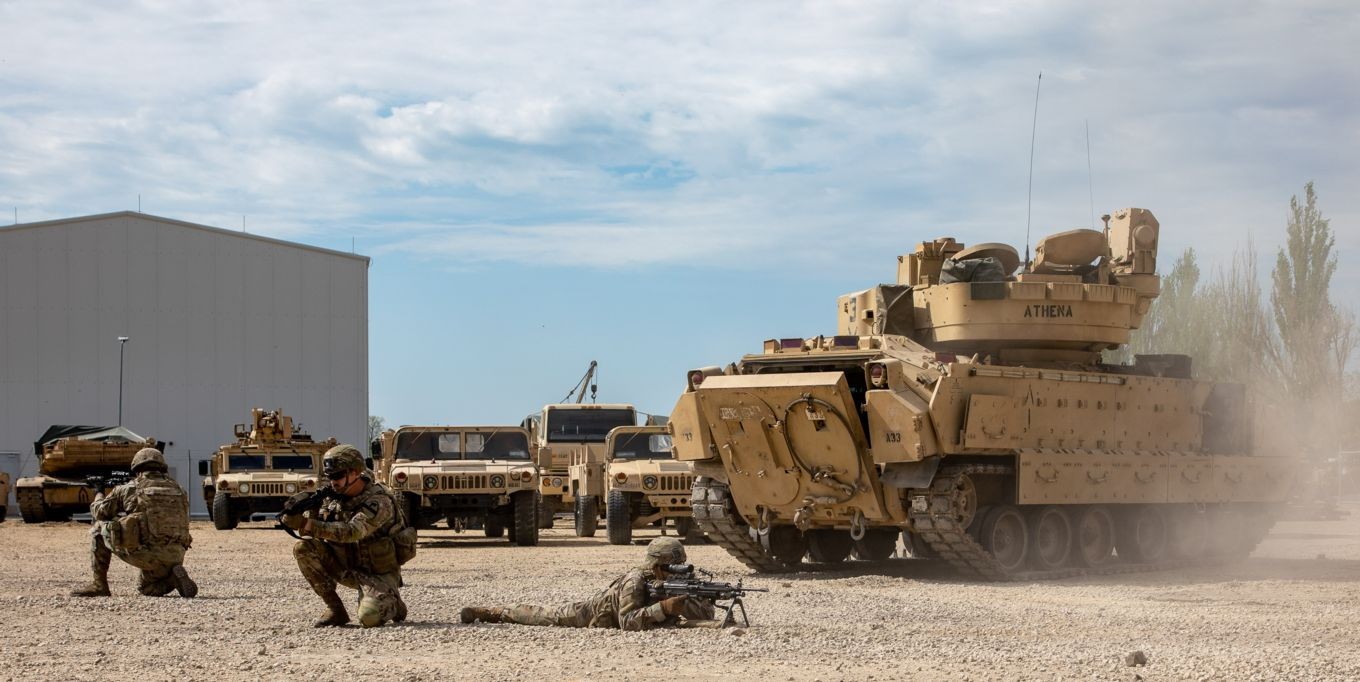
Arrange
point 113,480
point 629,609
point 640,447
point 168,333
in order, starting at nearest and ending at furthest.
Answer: point 629,609
point 113,480
point 640,447
point 168,333

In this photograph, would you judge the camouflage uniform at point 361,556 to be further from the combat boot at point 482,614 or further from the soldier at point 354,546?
the combat boot at point 482,614

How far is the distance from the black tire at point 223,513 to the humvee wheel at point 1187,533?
15871 millimetres

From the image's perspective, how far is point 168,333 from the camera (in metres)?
43.6

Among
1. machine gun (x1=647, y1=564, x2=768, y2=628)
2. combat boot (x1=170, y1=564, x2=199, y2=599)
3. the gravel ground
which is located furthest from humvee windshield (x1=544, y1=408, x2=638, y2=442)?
machine gun (x1=647, y1=564, x2=768, y2=628)

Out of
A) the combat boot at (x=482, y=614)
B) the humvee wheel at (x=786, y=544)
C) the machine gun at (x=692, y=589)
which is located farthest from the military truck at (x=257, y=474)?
the machine gun at (x=692, y=589)

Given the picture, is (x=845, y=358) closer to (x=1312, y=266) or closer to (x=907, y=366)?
(x=907, y=366)

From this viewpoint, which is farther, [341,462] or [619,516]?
[619,516]

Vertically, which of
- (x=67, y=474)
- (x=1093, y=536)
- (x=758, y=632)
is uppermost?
(x=67, y=474)

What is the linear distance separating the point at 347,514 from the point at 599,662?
2515 millimetres

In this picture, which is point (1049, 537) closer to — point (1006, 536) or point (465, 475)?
point (1006, 536)

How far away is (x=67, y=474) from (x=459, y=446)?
503 inches

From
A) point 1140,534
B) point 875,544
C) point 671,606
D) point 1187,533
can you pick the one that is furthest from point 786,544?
point 671,606

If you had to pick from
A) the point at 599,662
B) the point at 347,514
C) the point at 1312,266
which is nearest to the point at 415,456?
the point at 347,514

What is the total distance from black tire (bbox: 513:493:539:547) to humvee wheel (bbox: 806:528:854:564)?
5230mm
